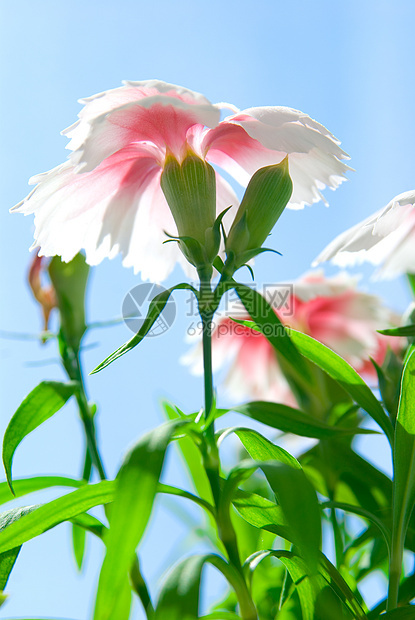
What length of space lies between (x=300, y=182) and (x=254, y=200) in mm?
107

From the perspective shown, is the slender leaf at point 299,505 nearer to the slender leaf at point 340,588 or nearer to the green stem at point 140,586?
the slender leaf at point 340,588

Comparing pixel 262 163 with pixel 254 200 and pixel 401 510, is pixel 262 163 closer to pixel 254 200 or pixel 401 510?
pixel 254 200

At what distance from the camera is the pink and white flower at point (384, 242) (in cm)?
58

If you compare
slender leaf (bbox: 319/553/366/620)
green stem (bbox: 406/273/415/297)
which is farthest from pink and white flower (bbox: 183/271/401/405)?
slender leaf (bbox: 319/553/366/620)

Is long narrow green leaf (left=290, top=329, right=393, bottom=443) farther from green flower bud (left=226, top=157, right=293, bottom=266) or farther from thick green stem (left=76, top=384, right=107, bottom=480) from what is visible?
thick green stem (left=76, top=384, right=107, bottom=480)

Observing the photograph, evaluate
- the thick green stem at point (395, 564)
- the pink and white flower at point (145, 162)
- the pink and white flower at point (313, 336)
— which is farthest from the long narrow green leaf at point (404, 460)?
the pink and white flower at point (313, 336)

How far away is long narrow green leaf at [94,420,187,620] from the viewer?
0.37 meters

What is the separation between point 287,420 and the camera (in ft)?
1.76

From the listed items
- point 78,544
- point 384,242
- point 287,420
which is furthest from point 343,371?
point 78,544

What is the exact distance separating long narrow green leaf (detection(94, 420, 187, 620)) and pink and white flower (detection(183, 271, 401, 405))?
0.56m

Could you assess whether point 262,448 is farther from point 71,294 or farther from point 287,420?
point 71,294

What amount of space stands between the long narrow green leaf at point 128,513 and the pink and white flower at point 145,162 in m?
0.24

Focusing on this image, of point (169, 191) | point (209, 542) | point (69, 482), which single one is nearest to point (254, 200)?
point (169, 191)

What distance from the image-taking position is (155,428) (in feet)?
1.45
